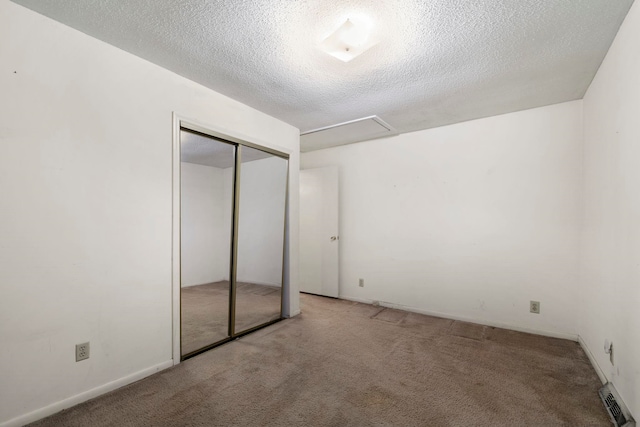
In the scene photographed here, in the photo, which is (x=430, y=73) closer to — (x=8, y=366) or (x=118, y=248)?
(x=118, y=248)

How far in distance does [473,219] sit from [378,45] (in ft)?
7.84

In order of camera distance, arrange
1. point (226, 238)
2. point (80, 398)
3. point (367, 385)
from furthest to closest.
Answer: point (226, 238)
point (367, 385)
point (80, 398)

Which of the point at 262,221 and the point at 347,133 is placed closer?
the point at 262,221

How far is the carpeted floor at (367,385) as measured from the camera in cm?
173

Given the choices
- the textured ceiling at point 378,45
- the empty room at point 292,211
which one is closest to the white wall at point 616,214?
the empty room at point 292,211

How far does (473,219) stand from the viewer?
3.40 metres

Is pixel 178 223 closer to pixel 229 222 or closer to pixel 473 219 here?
pixel 229 222

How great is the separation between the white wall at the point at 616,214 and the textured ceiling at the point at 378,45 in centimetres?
22

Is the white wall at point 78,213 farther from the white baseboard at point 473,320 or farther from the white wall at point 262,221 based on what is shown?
the white baseboard at point 473,320

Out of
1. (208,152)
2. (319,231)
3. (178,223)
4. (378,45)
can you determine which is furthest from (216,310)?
(378,45)

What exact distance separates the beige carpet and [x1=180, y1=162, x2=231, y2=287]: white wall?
12cm

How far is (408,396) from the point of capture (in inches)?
76.8

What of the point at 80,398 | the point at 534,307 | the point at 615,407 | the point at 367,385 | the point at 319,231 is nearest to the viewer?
the point at 615,407

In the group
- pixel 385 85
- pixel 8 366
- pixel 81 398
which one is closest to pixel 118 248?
pixel 8 366
